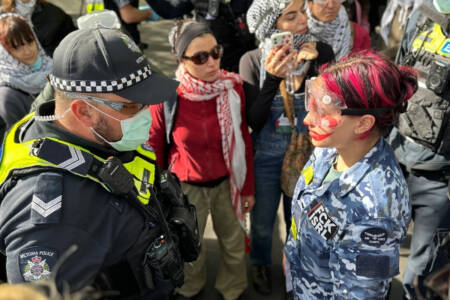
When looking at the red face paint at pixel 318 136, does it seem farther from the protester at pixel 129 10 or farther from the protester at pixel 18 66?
the protester at pixel 129 10

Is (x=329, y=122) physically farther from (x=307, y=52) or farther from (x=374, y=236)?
(x=307, y=52)

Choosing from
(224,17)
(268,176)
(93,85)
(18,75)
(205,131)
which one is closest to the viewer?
(93,85)

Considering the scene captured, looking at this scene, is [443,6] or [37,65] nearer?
[443,6]

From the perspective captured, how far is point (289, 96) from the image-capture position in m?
2.87

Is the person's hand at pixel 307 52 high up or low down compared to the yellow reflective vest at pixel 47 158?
down

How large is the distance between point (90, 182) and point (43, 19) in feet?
9.54

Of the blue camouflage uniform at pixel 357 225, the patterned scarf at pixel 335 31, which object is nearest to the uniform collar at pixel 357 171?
the blue camouflage uniform at pixel 357 225

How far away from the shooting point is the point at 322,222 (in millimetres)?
1943

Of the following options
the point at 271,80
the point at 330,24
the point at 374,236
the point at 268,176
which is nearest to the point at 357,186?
the point at 374,236

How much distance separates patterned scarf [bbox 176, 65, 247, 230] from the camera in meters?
2.75

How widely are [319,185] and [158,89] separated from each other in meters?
0.88

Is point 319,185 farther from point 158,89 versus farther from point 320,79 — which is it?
point 158,89

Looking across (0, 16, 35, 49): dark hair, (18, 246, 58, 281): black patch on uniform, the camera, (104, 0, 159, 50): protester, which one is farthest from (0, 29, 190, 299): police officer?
(104, 0, 159, 50): protester

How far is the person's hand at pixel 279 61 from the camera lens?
2.62m
